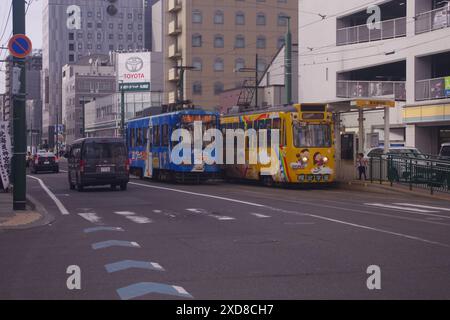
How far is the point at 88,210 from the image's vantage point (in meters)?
20.2

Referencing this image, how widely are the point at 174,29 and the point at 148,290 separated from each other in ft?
266

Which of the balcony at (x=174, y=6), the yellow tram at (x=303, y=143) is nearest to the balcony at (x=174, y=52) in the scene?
the balcony at (x=174, y=6)

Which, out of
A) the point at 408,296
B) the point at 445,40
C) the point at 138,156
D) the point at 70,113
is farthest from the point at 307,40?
the point at 70,113

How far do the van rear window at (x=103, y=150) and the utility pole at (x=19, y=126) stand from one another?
8.74 metres

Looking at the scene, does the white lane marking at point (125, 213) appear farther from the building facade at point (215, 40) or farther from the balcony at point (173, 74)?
the building facade at point (215, 40)

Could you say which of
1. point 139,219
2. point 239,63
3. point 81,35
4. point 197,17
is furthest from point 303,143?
point 81,35

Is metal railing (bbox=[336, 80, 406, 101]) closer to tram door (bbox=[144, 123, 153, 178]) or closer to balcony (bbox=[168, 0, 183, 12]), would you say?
tram door (bbox=[144, 123, 153, 178])

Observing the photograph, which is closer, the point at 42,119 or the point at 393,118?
the point at 393,118

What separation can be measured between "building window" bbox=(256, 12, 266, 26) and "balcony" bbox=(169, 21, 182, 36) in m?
11.3

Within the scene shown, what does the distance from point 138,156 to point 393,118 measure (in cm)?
1700
